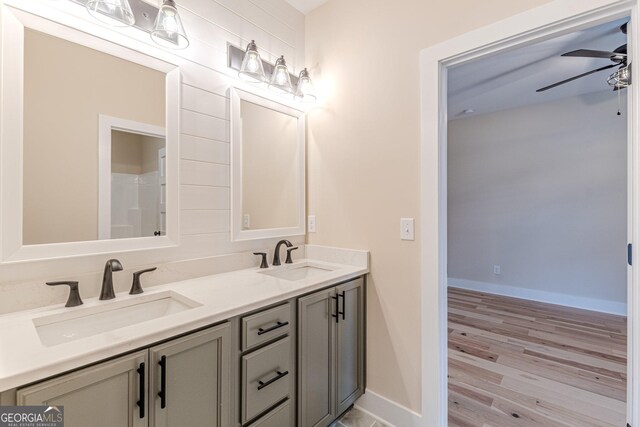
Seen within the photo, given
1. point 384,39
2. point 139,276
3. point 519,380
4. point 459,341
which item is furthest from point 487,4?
point 459,341

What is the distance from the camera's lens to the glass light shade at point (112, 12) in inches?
46.9

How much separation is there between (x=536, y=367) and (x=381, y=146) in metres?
2.19

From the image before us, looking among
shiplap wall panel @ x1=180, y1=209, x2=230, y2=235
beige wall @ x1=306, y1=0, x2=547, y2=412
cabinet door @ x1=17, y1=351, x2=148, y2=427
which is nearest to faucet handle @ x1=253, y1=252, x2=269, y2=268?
shiplap wall panel @ x1=180, y1=209, x2=230, y2=235

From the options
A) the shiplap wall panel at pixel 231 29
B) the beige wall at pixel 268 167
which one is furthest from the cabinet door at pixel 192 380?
the shiplap wall panel at pixel 231 29

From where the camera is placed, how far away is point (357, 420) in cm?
179

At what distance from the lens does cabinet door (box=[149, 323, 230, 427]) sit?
0.94m

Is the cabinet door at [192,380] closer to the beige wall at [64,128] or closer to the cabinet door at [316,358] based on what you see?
the cabinet door at [316,358]

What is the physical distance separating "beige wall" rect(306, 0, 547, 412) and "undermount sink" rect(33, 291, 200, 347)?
3.55ft

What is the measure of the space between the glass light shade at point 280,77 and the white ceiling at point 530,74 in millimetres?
1212

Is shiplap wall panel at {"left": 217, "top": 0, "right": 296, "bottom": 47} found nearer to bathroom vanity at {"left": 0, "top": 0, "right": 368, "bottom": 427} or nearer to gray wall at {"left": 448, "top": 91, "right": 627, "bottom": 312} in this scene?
bathroom vanity at {"left": 0, "top": 0, "right": 368, "bottom": 427}

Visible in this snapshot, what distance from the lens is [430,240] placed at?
1.58 m

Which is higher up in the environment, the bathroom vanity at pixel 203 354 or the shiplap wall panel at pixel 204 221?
the shiplap wall panel at pixel 204 221

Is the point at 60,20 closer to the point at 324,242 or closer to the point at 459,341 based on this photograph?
the point at 324,242

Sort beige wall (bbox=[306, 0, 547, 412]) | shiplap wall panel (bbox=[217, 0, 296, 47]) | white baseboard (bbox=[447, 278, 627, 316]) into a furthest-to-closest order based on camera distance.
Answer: white baseboard (bbox=[447, 278, 627, 316]) → shiplap wall panel (bbox=[217, 0, 296, 47]) → beige wall (bbox=[306, 0, 547, 412])
